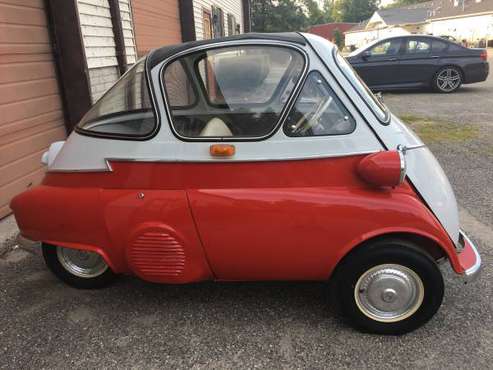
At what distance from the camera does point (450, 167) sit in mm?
5758

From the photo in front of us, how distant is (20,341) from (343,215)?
2.04 m

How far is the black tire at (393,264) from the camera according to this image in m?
2.43

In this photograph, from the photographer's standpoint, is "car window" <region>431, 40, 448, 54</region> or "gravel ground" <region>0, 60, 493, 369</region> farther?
"car window" <region>431, 40, 448, 54</region>

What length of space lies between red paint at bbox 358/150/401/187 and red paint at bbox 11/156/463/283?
0.08 m

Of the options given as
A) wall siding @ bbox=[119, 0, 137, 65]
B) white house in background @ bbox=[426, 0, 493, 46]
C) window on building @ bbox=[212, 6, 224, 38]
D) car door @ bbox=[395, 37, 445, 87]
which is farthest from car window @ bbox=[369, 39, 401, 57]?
white house in background @ bbox=[426, 0, 493, 46]

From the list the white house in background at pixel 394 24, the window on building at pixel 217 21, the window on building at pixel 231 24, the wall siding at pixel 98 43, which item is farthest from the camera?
the white house in background at pixel 394 24

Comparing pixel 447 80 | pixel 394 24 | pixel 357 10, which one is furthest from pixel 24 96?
pixel 357 10

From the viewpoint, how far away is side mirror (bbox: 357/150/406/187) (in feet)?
7.46

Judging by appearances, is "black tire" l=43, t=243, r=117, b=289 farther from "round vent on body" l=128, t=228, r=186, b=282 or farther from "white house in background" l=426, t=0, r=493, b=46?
"white house in background" l=426, t=0, r=493, b=46

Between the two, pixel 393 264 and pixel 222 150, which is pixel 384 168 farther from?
pixel 222 150

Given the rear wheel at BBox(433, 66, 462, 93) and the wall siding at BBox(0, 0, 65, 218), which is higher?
the wall siding at BBox(0, 0, 65, 218)

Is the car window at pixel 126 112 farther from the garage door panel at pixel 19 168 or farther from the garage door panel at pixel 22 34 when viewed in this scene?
the garage door panel at pixel 22 34

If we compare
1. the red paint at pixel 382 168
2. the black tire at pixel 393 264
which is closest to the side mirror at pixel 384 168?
the red paint at pixel 382 168

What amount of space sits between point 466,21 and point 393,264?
171 feet
